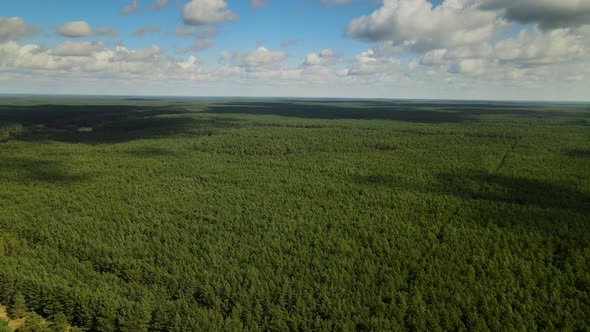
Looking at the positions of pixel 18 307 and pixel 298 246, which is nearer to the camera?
pixel 18 307

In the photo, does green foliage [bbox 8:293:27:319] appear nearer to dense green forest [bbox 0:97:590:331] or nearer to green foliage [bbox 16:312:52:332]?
dense green forest [bbox 0:97:590:331]

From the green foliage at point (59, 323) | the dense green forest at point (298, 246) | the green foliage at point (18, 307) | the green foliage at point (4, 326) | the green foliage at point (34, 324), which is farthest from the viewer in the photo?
the green foliage at point (18, 307)

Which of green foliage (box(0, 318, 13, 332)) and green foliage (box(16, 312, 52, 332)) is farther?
green foliage (box(16, 312, 52, 332))

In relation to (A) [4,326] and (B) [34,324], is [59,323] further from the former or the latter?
(A) [4,326]

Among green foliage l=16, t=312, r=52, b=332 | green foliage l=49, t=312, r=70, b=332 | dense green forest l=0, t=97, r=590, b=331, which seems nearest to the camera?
green foliage l=16, t=312, r=52, b=332

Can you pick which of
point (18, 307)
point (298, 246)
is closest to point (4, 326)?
point (18, 307)

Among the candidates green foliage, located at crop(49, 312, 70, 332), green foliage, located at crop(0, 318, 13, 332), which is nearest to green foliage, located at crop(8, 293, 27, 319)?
green foliage, located at crop(0, 318, 13, 332)

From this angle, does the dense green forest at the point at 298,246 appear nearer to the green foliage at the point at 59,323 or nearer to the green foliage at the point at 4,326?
the green foliage at the point at 59,323

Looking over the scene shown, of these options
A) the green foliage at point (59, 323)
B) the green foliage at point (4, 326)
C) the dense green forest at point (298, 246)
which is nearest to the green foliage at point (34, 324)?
the dense green forest at point (298, 246)
